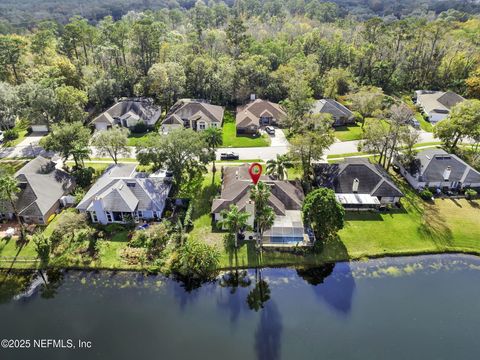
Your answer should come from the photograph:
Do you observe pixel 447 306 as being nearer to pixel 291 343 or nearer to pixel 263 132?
pixel 291 343

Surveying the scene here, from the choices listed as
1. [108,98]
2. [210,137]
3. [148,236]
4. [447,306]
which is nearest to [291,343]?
[447,306]

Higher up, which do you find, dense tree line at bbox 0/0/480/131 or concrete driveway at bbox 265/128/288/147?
dense tree line at bbox 0/0/480/131

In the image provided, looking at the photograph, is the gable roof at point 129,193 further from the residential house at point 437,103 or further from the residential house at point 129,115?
the residential house at point 437,103

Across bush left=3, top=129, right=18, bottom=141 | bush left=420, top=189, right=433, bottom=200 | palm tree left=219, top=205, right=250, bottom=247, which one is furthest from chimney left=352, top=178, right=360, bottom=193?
bush left=3, top=129, right=18, bottom=141

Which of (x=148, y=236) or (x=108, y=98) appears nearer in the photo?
(x=148, y=236)

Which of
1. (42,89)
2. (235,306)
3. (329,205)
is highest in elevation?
(42,89)

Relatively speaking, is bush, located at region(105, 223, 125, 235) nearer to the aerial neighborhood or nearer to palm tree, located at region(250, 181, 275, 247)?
the aerial neighborhood

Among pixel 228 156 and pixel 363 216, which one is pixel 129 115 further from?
pixel 363 216
